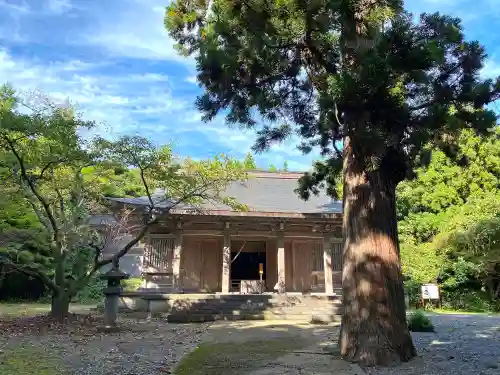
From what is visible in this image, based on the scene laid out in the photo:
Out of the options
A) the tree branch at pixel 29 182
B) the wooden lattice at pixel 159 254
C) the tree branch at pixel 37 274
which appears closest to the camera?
the tree branch at pixel 29 182

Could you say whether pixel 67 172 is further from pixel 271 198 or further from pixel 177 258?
pixel 271 198

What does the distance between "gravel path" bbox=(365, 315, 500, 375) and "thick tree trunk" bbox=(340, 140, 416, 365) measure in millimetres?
273

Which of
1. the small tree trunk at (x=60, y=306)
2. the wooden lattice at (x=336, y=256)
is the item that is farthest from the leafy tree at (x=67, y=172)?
the wooden lattice at (x=336, y=256)

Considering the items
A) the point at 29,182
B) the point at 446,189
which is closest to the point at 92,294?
the point at 29,182

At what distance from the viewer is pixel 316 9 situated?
203 inches

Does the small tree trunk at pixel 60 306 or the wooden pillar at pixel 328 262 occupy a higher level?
the wooden pillar at pixel 328 262

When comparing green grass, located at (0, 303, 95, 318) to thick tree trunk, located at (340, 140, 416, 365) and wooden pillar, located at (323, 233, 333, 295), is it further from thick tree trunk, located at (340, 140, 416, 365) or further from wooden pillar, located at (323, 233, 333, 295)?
thick tree trunk, located at (340, 140, 416, 365)

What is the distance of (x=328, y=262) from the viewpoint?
1377cm

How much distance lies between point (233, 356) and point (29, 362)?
2.88m

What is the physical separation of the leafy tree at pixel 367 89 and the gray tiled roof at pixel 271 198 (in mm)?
6930

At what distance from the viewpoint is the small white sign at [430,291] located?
14.5 metres

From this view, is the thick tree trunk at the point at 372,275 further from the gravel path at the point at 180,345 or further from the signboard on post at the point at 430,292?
the signboard on post at the point at 430,292

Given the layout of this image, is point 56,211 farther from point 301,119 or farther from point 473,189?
point 473,189

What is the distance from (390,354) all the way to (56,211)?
10.0m
